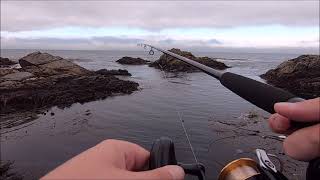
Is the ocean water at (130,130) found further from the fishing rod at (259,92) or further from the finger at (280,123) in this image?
the finger at (280,123)

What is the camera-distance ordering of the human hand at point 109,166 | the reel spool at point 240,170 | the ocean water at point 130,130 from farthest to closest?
1. the ocean water at point 130,130
2. the reel spool at point 240,170
3. the human hand at point 109,166

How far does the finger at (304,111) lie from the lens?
1400 millimetres

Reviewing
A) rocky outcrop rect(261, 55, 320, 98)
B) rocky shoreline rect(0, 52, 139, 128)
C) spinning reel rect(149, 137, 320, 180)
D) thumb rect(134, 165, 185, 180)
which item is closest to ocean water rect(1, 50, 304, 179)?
rocky shoreline rect(0, 52, 139, 128)

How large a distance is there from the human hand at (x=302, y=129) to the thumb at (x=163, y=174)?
507 millimetres

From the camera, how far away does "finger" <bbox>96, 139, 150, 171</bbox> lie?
56.7 inches

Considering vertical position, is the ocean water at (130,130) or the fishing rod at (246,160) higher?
the fishing rod at (246,160)

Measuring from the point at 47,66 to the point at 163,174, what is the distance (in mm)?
34093

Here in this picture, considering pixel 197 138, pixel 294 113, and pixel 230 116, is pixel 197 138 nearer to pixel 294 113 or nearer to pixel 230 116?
pixel 230 116

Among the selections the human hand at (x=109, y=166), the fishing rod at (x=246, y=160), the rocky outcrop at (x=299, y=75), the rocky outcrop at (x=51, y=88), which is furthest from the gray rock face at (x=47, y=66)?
the human hand at (x=109, y=166)

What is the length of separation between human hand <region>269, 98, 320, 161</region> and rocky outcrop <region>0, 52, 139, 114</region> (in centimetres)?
1845

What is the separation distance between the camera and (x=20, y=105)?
1978cm

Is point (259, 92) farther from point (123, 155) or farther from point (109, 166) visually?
point (109, 166)

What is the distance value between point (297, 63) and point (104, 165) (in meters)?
37.4

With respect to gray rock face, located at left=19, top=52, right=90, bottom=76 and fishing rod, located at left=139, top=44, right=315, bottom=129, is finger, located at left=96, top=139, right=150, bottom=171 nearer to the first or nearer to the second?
fishing rod, located at left=139, top=44, right=315, bottom=129
